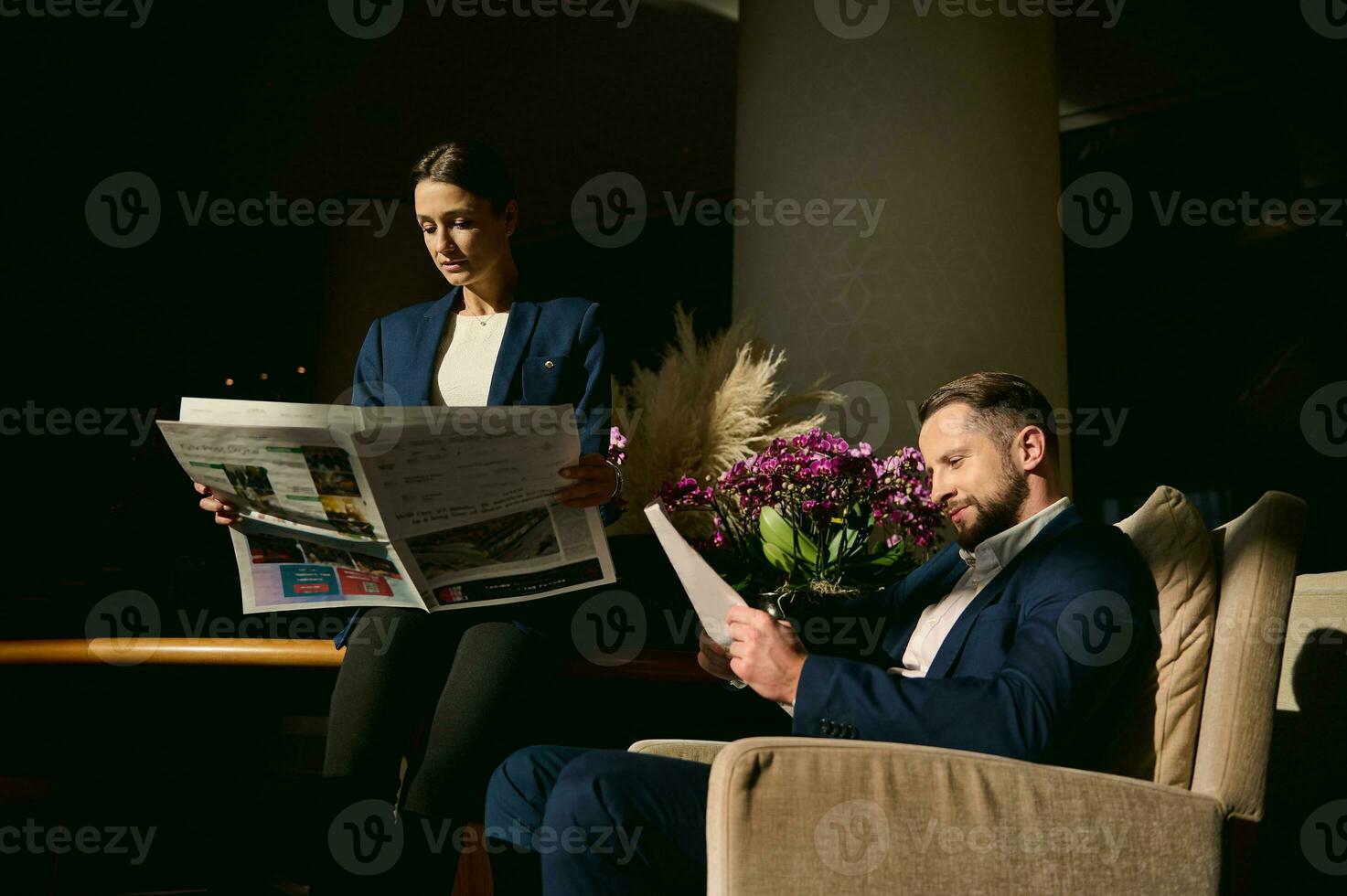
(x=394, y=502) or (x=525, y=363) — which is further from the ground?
(x=525, y=363)

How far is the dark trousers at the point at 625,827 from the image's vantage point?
3.77 feet

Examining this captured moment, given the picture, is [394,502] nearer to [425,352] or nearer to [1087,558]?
[425,352]

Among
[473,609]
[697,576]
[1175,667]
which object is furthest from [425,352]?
[1175,667]

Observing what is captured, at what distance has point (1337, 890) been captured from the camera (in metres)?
1.64

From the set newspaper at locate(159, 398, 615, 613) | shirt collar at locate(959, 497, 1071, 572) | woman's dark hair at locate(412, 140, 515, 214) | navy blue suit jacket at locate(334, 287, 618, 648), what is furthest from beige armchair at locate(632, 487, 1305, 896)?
woman's dark hair at locate(412, 140, 515, 214)

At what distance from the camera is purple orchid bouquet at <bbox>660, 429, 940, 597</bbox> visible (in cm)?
195

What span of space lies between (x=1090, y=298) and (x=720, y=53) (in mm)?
2751

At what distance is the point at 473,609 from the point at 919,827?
716mm

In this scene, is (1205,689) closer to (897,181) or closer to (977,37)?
(897,181)

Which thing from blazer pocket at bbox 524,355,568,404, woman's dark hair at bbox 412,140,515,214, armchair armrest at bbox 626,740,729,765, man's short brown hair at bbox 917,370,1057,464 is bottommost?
armchair armrest at bbox 626,740,729,765

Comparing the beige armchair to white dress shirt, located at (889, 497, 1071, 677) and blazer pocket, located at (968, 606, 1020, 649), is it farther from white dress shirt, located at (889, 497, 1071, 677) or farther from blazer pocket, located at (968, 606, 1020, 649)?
white dress shirt, located at (889, 497, 1071, 677)

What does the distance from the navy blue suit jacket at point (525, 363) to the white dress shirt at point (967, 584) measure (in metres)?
0.51

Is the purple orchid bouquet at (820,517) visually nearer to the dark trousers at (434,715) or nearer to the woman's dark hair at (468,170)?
the dark trousers at (434,715)

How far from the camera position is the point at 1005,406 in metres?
1.59
